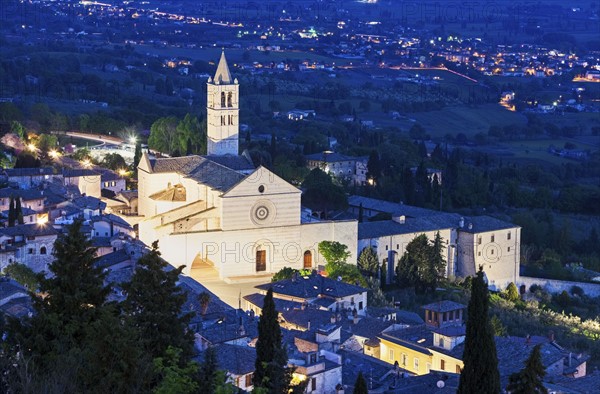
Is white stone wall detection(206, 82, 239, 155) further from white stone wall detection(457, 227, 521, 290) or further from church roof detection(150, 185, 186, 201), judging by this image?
white stone wall detection(457, 227, 521, 290)

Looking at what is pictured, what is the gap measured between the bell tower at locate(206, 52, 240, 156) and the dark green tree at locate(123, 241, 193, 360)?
69.3ft

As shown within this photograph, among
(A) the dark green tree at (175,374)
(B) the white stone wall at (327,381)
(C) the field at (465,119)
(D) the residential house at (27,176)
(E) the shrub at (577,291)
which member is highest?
(A) the dark green tree at (175,374)

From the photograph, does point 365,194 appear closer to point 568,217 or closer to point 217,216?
point 568,217

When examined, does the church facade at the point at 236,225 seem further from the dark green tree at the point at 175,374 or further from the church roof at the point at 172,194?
the dark green tree at the point at 175,374

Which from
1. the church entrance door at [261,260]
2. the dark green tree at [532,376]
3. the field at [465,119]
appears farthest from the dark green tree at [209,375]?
the field at [465,119]

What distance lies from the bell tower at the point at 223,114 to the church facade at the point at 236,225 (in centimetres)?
318

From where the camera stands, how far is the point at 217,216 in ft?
105

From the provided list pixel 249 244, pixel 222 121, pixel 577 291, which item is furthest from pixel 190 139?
pixel 577 291

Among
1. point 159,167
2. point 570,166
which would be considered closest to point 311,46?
point 570,166

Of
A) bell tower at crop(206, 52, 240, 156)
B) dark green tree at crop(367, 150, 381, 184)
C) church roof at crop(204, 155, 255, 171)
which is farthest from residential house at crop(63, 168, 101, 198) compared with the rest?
dark green tree at crop(367, 150, 381, 184)

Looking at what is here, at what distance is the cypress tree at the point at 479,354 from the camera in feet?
56.3

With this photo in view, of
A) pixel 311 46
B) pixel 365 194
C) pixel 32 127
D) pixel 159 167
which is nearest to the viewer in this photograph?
pixel 159 167

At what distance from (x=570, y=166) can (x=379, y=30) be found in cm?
8567

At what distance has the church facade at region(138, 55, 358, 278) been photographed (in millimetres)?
31578
